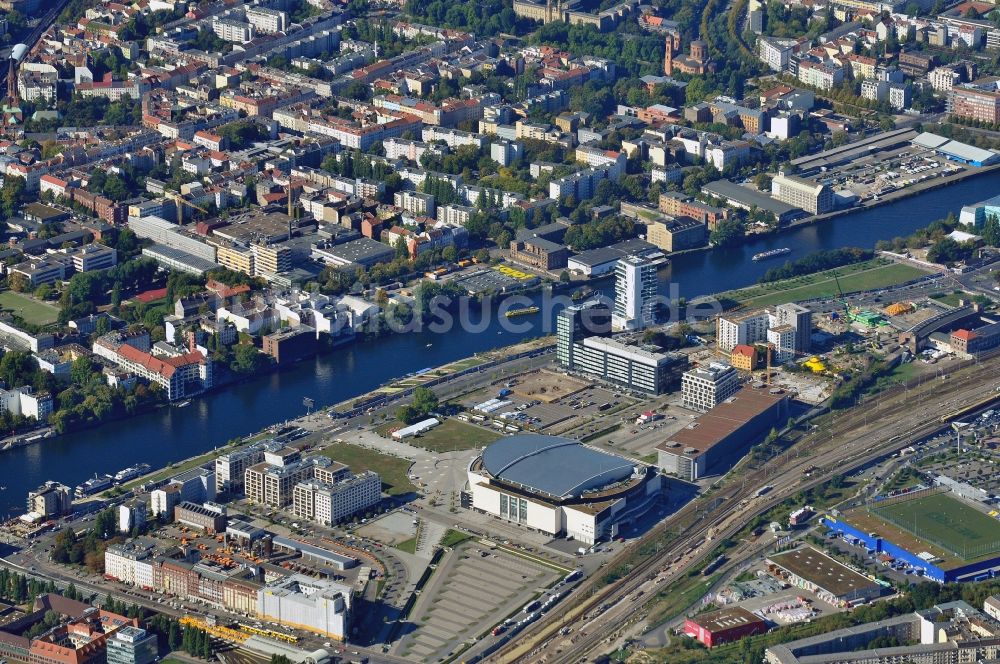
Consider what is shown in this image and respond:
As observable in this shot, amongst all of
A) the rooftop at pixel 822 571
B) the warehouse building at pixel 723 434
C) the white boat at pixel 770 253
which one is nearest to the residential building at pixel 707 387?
the warehouse building at pixel 723 434

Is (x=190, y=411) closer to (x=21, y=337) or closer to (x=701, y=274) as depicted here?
(x=21, y=337)

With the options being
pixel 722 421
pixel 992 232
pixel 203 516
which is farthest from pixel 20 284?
pixel 992 232

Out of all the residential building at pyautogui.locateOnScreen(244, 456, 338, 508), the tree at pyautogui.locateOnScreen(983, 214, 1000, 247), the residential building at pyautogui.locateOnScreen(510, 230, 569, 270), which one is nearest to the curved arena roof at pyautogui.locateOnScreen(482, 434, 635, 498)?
the residential building at pyautogui.locateOnScreen(244, 456, 338, 508)

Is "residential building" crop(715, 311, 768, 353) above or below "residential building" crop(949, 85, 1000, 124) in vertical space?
above

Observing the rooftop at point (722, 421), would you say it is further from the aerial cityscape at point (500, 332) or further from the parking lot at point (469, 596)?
the parking lot at point (469, 596)

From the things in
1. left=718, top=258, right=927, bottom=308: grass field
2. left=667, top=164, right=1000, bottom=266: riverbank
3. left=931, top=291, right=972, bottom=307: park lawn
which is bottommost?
left=667, top=164, right=1000, bottom=266: riverbank

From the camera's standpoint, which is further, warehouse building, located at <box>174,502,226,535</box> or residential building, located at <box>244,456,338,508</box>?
residential building, located at <box>244,456,338,508</box>

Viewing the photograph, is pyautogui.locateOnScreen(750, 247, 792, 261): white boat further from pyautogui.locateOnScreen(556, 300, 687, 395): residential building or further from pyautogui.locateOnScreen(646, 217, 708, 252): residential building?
pyautogui.locateOnScreen(556, 300, 687, 395): residential building
